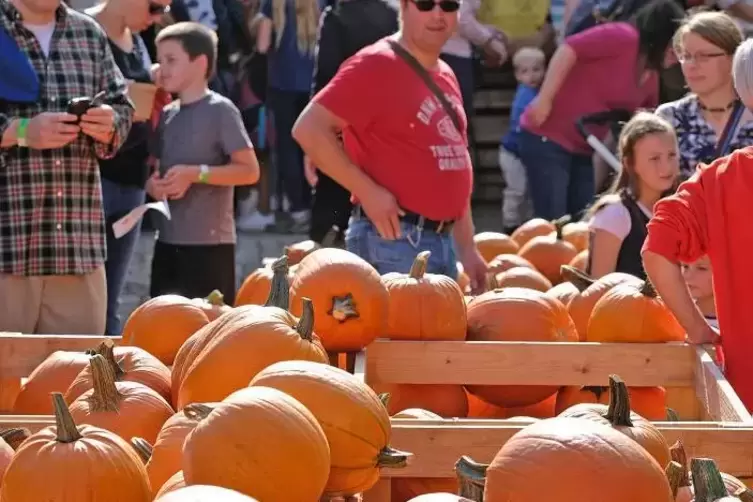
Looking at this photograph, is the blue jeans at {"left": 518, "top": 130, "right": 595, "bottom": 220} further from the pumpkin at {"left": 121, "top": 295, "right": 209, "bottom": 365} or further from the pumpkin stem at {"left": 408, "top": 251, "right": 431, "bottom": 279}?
the pumpkin at {"left": 121, "top": 295, "right": 209, "bottom": 365}

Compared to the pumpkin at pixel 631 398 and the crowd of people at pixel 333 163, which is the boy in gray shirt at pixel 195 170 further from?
the pumpkin at pixel 631 398

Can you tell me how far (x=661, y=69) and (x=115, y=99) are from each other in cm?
486

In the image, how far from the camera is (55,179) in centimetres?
508

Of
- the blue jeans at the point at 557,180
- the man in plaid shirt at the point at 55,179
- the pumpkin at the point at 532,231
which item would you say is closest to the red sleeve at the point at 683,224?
the man in plaid shirt at the point at 55,179

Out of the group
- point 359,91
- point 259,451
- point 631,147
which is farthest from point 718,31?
point 259,451

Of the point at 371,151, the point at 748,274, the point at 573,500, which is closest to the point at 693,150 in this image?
the point at 371,151

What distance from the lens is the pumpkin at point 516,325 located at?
11.9ft

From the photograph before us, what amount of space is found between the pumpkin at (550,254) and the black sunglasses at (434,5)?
137 centimetres

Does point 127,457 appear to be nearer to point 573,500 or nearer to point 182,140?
point 573,500

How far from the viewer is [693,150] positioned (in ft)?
18.2

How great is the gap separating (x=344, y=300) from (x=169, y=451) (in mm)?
1224

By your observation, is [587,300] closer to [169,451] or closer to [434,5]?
[434,5]

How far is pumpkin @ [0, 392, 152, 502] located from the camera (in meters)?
2.01

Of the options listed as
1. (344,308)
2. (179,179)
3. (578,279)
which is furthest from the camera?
(179,179)
